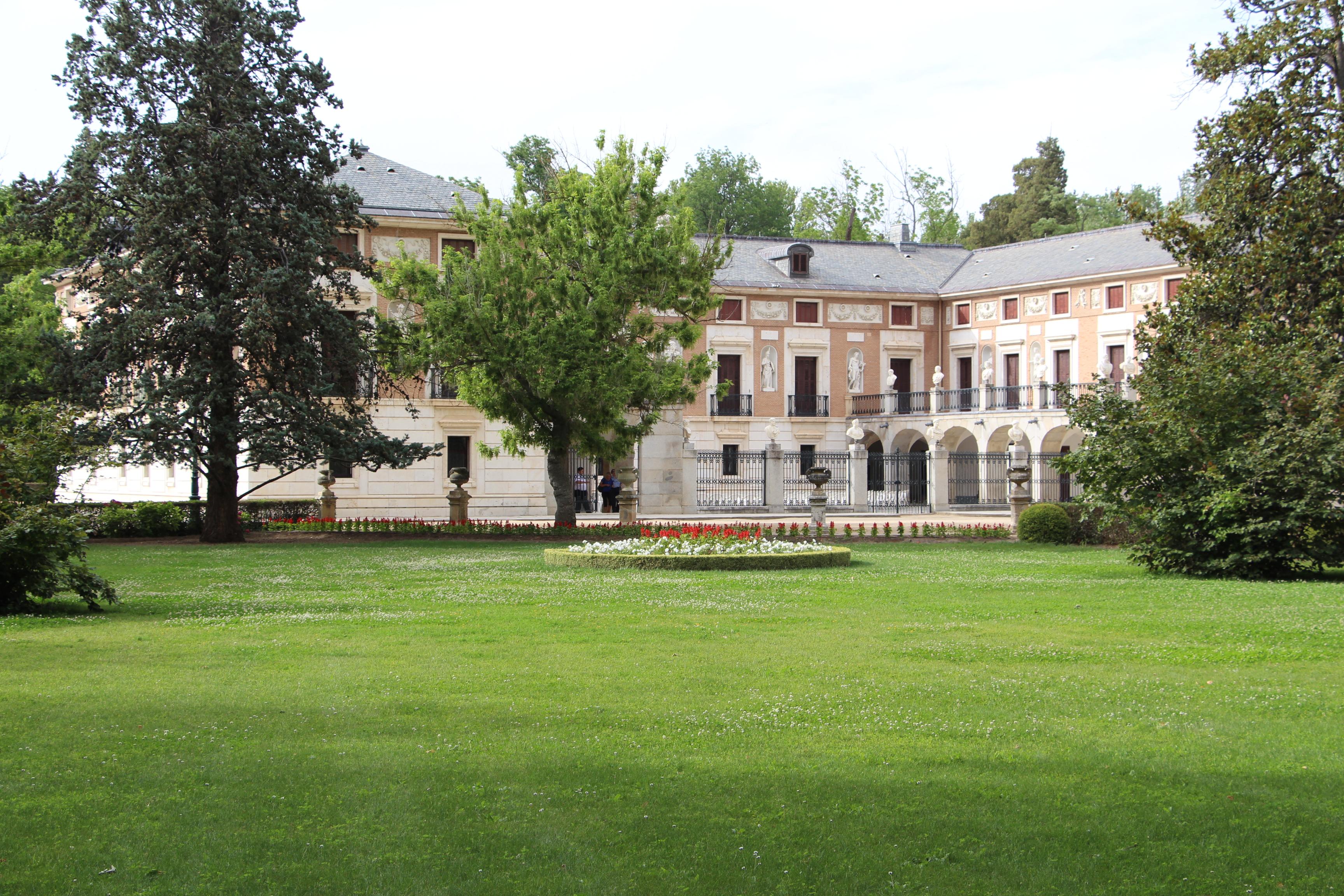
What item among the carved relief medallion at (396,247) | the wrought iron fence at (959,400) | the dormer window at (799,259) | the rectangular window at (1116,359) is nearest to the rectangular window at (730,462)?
the dormer window at (799,259)

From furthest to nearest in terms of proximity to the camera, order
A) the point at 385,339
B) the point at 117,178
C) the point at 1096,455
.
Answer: the point at 385,339 < the point at 117,178 < the point at 1096,455

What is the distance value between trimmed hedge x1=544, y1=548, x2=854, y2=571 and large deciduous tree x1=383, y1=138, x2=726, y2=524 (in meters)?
7.68

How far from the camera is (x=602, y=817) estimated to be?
512 cm

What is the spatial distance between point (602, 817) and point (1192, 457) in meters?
13.3

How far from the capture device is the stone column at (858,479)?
36.4 meters

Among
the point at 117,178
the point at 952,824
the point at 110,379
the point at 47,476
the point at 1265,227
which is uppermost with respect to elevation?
the point at 117,178

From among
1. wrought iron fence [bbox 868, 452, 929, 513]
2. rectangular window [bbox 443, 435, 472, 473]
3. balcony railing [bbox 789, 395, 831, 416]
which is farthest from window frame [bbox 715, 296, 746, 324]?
rectangular window [bbox 443, 435, 472, 473]

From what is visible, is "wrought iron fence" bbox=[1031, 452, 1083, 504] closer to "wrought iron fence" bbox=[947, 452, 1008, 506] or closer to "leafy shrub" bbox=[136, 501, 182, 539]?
"wrought iron fence" bbox=[947, 452, 1008, 506]

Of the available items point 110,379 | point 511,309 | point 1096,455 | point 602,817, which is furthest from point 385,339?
point 602,817

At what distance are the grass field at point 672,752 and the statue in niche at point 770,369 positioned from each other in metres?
39.8

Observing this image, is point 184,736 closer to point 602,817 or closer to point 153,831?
point 153,831

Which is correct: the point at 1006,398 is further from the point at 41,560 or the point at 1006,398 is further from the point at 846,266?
the point at 41,560

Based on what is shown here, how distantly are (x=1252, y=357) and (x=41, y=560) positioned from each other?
15.0 m

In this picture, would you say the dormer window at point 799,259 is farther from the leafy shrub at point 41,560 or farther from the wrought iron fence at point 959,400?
the leafy shrub at point 41,560
